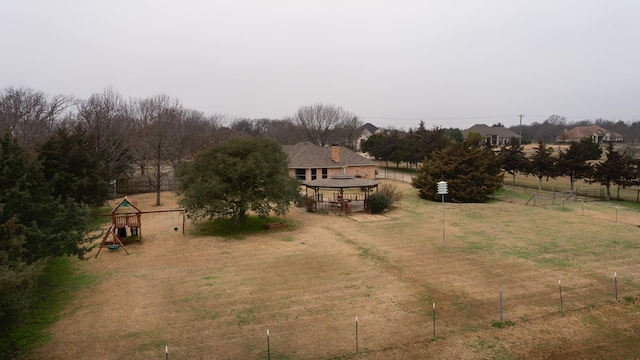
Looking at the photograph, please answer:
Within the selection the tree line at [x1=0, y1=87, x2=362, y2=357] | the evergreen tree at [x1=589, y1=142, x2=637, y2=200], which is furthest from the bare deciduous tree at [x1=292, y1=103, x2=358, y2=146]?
the evergreen tree at [x1=589, y1=142, x2=637, y2=200]

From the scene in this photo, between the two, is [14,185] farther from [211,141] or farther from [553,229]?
[211,141]

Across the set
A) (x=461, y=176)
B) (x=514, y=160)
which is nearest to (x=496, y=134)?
(x=514, y=160)

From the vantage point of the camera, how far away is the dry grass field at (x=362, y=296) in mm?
10039

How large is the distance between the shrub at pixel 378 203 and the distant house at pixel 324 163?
1528cm

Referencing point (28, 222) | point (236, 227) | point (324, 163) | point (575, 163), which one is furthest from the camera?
point (324, 163)

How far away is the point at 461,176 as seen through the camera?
34.3 metres

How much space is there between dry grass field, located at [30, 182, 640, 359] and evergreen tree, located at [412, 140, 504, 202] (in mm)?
11137

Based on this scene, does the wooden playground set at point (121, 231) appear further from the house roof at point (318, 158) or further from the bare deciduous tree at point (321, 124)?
the bare deciduous tree at point (321, 124)

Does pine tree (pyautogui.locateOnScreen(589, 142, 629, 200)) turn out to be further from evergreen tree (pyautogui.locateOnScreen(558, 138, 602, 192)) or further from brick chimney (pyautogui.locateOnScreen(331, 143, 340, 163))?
brick chimney (pyautogui.locateOnScreen(331, 143, 340, 163))

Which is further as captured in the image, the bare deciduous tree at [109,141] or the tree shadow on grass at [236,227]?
the bare deciduous tree at [109,141]

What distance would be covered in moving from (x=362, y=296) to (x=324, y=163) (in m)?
33.7

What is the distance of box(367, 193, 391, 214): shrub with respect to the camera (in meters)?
28.3

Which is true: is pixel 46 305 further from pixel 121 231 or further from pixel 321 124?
pixel 321 124

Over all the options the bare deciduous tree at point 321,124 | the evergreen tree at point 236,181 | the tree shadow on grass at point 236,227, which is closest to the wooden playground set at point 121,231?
the tree shadow on grass at point 236,227
